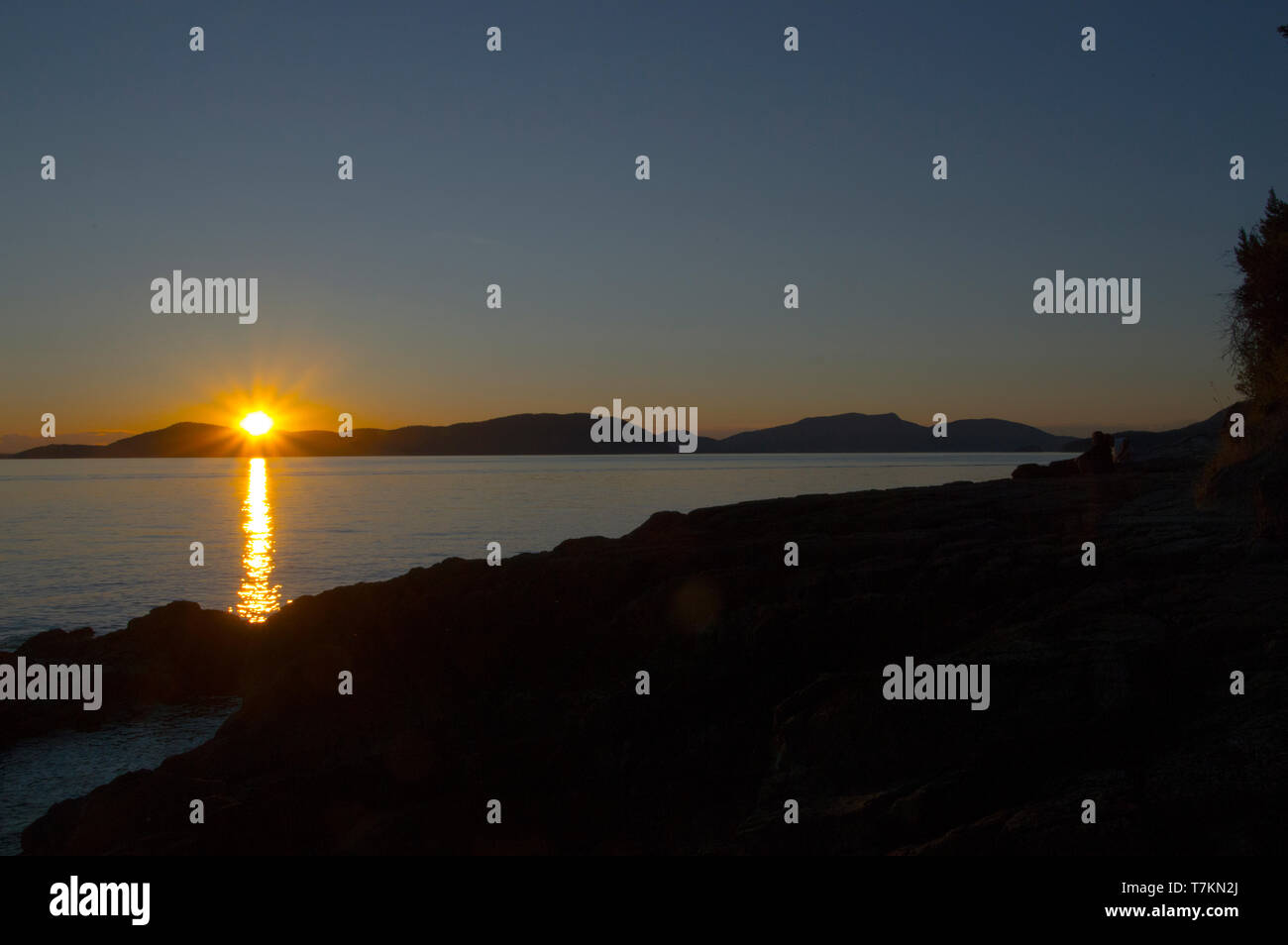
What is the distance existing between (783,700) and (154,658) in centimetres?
2063

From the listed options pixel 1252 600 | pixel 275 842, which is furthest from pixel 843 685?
pixel 275 842

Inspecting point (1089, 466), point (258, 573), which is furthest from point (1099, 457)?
point (258, 573)

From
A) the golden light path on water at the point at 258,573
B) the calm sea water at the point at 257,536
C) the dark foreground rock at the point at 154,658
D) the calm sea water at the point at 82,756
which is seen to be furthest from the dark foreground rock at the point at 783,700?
the calm sea water at the point at 257,536

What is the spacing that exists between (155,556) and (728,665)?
55642 millimetres

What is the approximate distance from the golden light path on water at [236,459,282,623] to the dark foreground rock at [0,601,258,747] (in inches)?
51.7

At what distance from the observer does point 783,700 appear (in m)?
12.4

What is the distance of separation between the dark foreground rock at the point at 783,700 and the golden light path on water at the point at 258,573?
39.2 ft

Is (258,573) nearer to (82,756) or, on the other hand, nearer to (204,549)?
(204,549)

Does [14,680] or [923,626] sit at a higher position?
[923,626]

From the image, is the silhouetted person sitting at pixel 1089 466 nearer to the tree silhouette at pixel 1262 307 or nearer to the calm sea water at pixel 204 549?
the tree silhouette at pixel 1262 307

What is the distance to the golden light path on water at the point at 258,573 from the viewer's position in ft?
141

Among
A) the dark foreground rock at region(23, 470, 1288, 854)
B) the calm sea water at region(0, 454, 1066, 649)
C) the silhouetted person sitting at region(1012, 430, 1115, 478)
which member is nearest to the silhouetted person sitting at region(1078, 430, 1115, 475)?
the silhouetted person sitting at region(1012, 430, 1115, 478)
